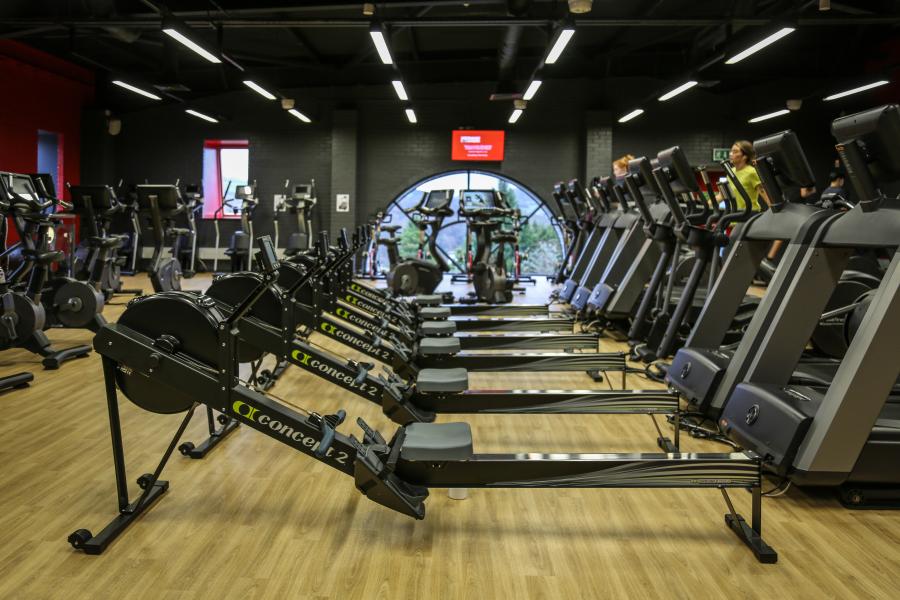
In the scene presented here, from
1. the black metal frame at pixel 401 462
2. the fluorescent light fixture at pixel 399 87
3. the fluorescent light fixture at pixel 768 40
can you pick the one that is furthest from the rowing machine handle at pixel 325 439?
the fluorescent light fixture at pixel 399 87

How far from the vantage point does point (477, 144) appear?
1399 centimetres

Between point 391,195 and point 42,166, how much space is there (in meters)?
7.00

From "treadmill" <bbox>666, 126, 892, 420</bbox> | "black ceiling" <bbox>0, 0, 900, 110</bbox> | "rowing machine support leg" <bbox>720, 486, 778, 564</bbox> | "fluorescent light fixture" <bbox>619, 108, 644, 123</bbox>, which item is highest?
"black ceiling" <bbox>0, 0, 900, 110</bbox>

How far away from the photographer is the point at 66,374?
194 inches

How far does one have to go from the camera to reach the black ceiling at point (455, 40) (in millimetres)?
8805

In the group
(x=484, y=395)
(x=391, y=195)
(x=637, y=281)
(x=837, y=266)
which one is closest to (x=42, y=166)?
(x=391, y=195)

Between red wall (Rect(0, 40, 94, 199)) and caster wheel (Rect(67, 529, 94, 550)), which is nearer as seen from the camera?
caster wheel (Rect(67, 529, 94, 550))

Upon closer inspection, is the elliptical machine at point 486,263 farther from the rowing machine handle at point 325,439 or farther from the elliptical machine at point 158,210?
the rowing machine handle at point 325,439

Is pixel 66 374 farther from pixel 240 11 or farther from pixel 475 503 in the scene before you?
pixel 240 11

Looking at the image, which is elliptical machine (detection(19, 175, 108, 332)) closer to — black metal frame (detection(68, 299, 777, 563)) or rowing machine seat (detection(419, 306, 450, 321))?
rowing machine seat (detection(419, 306, 450, 321))

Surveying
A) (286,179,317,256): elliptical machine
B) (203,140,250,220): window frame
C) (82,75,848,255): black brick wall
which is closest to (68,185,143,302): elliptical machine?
(286,179,317,256): elliptical machine

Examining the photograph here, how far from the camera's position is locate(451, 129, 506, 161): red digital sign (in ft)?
45.8

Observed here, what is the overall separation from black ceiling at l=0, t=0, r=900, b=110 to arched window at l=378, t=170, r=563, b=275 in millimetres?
2043

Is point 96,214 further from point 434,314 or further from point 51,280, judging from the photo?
point 434,314
